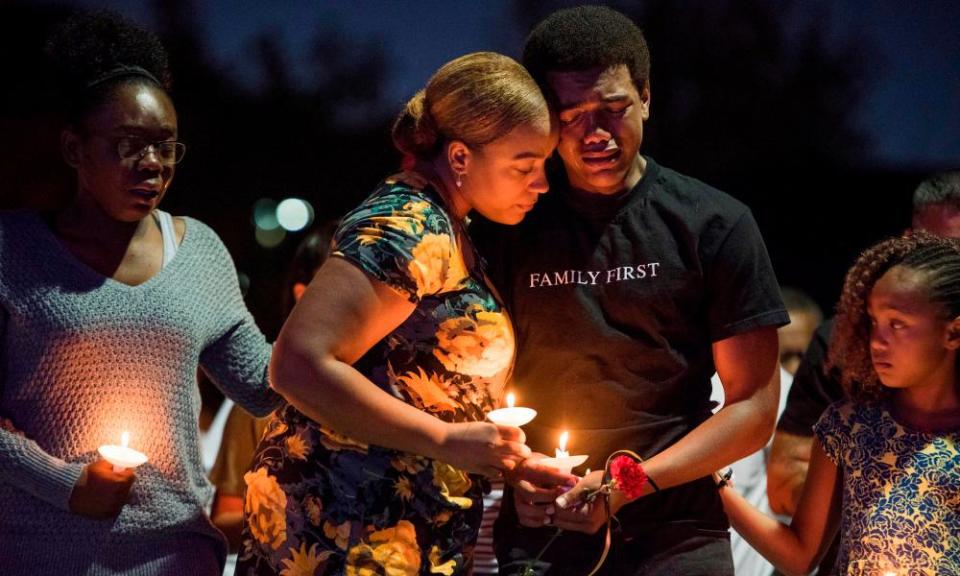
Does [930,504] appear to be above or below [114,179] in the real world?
below

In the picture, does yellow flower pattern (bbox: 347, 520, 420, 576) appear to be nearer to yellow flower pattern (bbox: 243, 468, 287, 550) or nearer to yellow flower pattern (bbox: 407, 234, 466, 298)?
yellow flower pattern (bbox: 243, 468, 287, 550)

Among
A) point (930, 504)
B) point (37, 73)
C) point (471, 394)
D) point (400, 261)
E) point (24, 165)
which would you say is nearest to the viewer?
point (400, 261)

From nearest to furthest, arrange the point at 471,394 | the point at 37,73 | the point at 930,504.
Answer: the point at 471,394
the point at 930,504
the point at 37,73

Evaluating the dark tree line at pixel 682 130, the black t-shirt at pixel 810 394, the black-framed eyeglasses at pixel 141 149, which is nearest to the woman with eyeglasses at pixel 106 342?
the black-framed eyeglasses at pixel 141 149

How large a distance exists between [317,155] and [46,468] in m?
13.5

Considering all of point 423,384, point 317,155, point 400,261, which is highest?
point 400,261

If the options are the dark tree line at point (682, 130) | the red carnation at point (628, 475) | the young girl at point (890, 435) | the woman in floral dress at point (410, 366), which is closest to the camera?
the woman in floral dress at point (410, 366)

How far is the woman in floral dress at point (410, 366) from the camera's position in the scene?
2.81m

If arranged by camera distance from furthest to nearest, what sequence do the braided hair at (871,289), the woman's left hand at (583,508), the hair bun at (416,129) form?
the braided hair at (871,289), the hair bun at (416,129), the woman's left hand at (583,508)

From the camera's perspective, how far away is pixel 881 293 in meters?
3.41

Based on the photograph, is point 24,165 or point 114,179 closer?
point 114,179

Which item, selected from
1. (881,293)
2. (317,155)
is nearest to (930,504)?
(881,293)

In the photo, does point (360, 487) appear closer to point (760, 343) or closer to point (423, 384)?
point (423, 384)

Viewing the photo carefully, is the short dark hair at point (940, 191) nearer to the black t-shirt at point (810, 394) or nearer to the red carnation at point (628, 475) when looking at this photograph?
the black t-shirt at point (810, 394)
